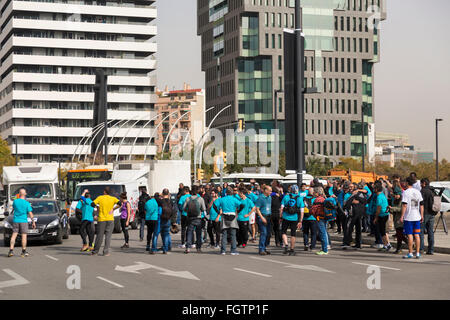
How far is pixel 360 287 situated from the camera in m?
13.2

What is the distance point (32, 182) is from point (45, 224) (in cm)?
657

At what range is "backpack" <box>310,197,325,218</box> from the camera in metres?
20.5

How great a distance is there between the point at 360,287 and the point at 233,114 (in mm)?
106577

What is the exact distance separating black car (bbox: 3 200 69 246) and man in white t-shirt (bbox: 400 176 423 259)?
11.3 m

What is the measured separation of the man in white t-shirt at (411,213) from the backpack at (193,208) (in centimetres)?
559

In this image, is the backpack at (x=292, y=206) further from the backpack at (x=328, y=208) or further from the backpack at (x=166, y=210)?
the backpack at (x=166, y=210)

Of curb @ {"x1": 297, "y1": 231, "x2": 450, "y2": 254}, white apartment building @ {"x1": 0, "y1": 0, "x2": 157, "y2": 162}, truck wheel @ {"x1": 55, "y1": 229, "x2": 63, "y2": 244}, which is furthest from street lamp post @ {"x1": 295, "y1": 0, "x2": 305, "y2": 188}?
white apartment building @ {"x1": 0, "y1": 0, "x2": 157, "y2": 162}

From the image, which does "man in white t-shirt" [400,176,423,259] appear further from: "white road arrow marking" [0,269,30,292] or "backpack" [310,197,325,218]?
"white road arrow marking" [0,269,30,292]

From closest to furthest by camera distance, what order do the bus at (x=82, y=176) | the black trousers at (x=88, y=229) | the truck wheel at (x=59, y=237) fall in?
the black trousers at (x=88, y=229), the truck wheel at (x=59, y=237), the bus at (x=82, y=176)

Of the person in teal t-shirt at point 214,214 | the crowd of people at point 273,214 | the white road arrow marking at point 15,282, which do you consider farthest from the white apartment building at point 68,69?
the white road arrow marking at point 15,282

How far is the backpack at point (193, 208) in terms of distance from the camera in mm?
21297

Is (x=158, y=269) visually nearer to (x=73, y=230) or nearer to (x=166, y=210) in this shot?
(x=166, y=210)
